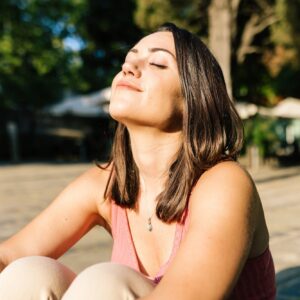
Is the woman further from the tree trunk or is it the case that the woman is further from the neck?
the tree trunk

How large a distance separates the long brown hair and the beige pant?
28cm

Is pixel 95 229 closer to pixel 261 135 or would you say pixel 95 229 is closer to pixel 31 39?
pixel 261 135

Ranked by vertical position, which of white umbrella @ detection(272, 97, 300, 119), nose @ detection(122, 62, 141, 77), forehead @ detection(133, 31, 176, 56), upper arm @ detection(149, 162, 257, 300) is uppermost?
forehead @ detection(133, 31, 176, 56)

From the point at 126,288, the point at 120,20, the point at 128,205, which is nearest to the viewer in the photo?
the point at 126,288

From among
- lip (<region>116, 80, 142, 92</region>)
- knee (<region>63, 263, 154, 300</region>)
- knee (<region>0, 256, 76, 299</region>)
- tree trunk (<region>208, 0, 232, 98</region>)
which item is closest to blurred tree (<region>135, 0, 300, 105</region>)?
tree trunk (<region>208, 0, 232, 98</region>)

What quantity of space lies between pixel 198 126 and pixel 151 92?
7.3 inches

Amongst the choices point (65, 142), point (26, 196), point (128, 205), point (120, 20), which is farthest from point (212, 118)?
point (120, 20)

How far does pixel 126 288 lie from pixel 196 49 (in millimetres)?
783

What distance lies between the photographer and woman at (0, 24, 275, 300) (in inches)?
55.8

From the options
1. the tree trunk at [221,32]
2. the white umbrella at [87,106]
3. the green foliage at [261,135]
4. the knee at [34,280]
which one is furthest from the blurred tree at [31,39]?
the knee at [34,280]

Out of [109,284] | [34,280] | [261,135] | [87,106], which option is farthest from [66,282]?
[87,106]

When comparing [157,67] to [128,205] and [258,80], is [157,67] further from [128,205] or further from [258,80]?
[258,80]

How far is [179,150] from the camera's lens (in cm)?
181

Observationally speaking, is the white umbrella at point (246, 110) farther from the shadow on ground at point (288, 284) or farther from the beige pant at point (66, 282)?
the beige pant at point (66, 282)
